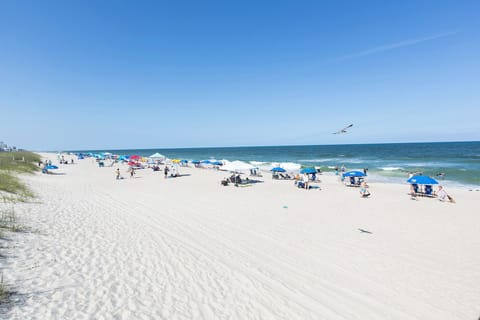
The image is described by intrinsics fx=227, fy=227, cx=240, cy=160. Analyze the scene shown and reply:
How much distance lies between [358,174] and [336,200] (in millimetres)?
6341

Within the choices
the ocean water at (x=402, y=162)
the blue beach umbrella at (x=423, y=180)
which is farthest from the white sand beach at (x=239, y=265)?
the ocean water at (x=402, y=162)

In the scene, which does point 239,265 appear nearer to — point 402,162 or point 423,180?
point 423,180

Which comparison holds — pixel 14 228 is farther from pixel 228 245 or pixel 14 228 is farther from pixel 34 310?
pixel 228 245

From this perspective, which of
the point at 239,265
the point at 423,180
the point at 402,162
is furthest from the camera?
the point at 402,162

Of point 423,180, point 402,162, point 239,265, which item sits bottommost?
point 402,162

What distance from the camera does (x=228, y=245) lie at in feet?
21.4

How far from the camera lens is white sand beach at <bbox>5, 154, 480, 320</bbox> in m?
3.73

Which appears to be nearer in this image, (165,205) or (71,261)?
(71,261)

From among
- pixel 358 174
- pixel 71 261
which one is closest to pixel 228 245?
pixel 71 261

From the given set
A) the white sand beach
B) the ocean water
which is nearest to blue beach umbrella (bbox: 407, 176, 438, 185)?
the white sand beach

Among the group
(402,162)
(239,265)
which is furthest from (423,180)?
(402,162)

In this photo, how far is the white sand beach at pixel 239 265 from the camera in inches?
147

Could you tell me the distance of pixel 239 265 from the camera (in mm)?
5332

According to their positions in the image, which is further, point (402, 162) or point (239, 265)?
point (402, 162)
